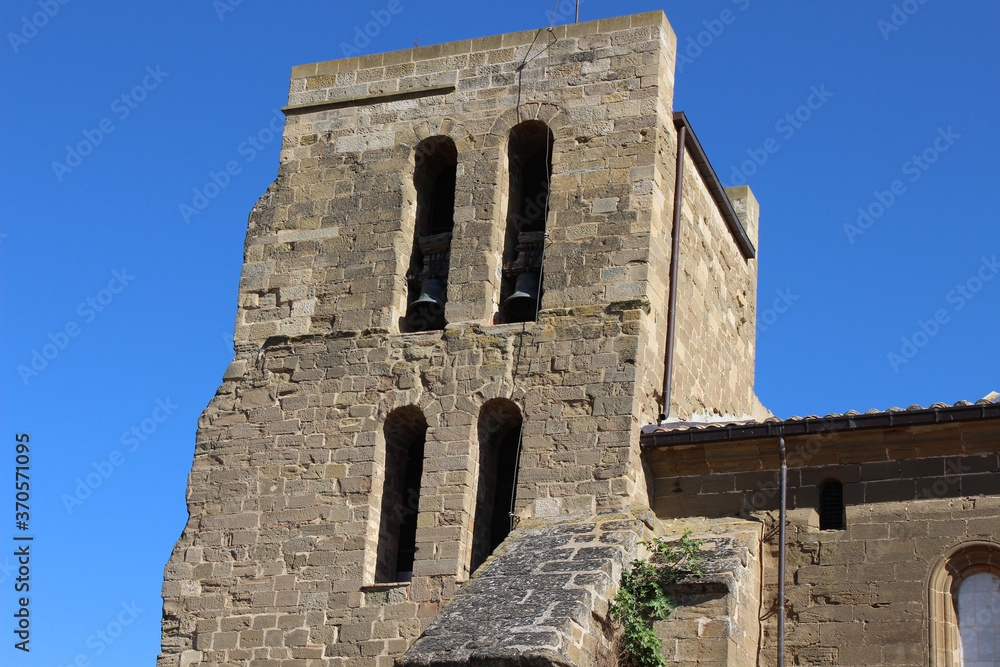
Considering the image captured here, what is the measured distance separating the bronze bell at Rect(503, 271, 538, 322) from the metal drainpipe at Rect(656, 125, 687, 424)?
1335mm

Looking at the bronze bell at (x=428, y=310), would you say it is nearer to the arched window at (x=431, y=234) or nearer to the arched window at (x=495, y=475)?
the arched window at (x=431, y=234)

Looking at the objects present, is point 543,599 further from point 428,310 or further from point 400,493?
point 428,310

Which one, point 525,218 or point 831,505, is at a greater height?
point 525,218

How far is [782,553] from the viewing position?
41.2 feet

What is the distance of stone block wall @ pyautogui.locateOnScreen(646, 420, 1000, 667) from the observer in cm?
1208

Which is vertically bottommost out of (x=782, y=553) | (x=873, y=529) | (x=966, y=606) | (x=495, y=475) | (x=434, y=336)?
(x=966, y=606)

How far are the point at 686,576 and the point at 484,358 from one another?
318cm

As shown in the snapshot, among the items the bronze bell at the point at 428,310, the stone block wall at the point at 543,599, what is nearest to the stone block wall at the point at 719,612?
the stone block wall at the point at 543,599

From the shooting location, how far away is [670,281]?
1462 cm

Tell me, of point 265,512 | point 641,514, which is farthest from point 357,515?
point 641,514

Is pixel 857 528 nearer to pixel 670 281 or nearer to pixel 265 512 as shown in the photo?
pixel 670 281

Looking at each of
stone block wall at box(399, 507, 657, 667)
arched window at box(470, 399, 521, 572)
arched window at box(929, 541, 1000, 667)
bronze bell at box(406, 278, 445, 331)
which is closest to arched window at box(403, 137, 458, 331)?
bronze bell at box(406, 278, 445, 331)

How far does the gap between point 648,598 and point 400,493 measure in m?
3.25

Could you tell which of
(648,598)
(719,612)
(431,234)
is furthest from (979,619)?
(431,234)
